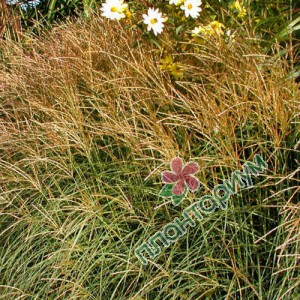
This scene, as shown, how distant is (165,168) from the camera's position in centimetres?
215

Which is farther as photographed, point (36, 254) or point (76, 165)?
point (76, 165)

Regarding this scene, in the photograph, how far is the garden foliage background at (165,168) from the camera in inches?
78.5

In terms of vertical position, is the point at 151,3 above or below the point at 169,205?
above

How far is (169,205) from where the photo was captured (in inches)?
86.9

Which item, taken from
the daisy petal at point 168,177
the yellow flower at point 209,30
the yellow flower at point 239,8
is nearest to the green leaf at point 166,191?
the daisy petal at point 168,177

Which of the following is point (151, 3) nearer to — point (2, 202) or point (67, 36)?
point (67, 36)

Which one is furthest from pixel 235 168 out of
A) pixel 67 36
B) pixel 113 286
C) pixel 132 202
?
pixel 67 36

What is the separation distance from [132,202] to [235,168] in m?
0.48

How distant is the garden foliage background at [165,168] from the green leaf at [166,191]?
0.13 feet

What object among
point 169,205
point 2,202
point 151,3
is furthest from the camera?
point 151,3

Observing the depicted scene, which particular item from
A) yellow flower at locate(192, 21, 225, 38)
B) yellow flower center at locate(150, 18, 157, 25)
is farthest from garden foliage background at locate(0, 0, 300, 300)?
yellow flower center at locate(150, 18, 157, 25)

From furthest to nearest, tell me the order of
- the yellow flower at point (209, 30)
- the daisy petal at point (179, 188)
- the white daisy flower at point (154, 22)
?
the white daisy flower at point (154, 22)
the yellow flower at point (209, 30)
the daisy petal at point (179, 188)

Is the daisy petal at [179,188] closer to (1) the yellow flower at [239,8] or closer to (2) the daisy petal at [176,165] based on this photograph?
(2) the daisy petal at [176,165]

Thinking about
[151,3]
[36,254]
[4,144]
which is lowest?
[36,254]
